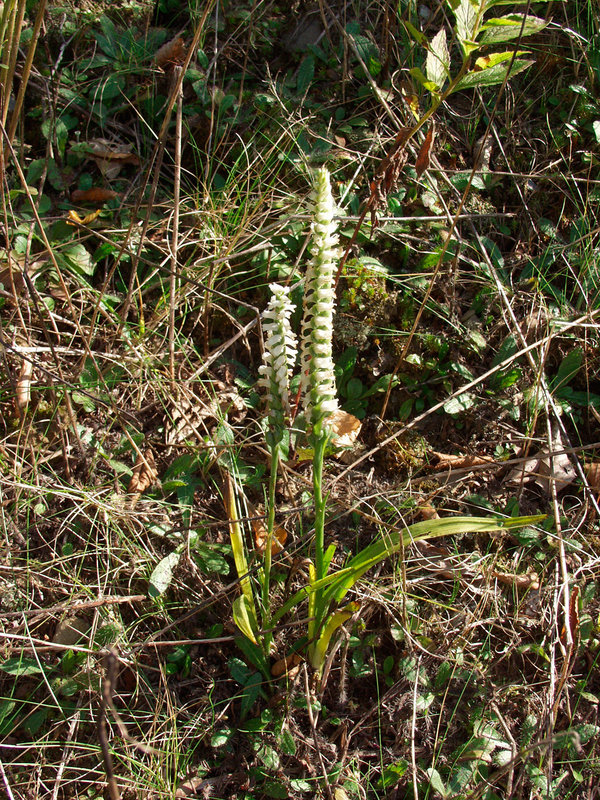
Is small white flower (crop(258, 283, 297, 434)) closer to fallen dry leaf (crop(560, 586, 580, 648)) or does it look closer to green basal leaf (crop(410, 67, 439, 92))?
green basal leaf (crop(410, 67, 439, 92))

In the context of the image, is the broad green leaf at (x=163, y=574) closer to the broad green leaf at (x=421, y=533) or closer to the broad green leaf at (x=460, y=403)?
the broad green leaf at (x=421, y=533)

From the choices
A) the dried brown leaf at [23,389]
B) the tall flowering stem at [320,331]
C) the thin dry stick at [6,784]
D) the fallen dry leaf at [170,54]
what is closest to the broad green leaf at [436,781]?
the tall flowering stem at [320,331]

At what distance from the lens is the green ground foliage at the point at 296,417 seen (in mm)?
1911

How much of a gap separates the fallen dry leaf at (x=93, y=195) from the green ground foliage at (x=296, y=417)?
18 mm

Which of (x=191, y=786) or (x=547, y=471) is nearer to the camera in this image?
(x=191, y=786)

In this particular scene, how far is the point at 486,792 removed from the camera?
6.15 ft

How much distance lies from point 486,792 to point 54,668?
1376mm

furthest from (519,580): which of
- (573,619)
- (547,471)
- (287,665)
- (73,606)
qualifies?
(73,606)

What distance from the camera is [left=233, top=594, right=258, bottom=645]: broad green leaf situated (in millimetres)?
1900

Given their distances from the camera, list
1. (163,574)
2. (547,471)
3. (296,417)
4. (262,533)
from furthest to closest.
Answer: (547,471) → (262,533) → (296,417) → (163,574)

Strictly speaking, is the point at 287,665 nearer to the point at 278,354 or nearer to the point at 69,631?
the point at 69,631

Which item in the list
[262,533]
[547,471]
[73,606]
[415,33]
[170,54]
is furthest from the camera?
[170,54]

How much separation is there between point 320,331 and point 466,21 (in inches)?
39.1

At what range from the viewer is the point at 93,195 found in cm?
282
